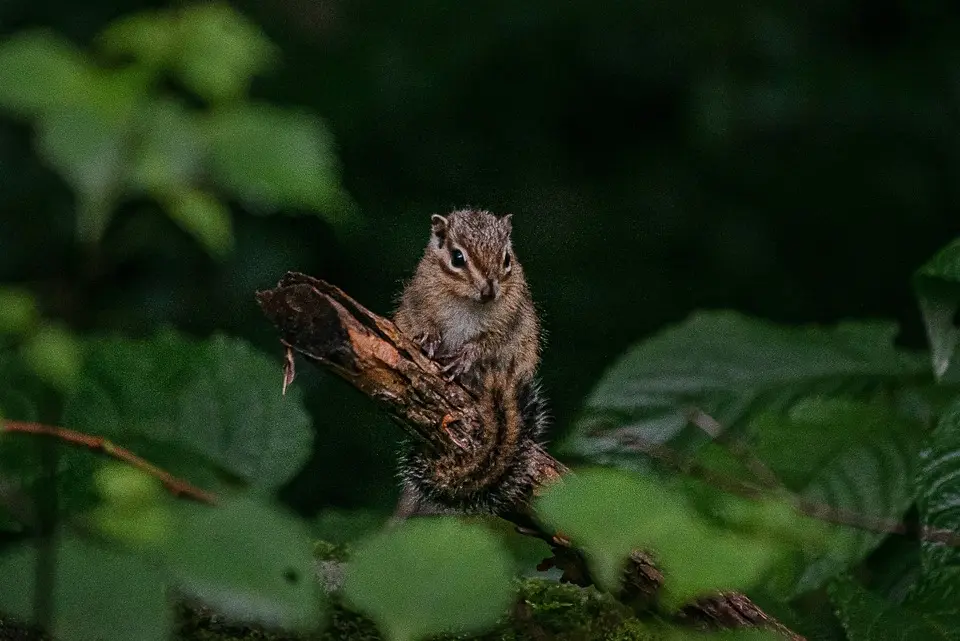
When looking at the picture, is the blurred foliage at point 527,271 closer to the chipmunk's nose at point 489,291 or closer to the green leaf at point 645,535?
the green leaf at point 645,535

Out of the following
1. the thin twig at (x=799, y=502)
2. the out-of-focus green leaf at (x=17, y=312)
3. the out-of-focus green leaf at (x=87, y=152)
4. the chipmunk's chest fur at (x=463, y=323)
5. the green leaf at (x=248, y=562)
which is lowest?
the chipmunk's chest fur at (x=463, y=323)

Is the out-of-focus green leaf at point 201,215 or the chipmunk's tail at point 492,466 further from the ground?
the out-of-focus green leaf at point 201,215

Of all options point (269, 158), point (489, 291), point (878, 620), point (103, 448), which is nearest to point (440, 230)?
point (489, 291)

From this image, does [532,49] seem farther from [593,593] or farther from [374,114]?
[593,593]

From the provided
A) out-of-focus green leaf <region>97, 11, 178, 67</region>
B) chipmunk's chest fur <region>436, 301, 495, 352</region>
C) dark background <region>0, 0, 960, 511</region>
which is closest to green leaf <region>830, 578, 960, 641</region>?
chipmunk's chest fur <region>436, 301, 495, 352</region>

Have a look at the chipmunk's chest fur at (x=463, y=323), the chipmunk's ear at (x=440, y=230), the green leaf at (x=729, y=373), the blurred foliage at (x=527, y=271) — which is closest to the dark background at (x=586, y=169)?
the blurred foliage at (x=527, y=271)

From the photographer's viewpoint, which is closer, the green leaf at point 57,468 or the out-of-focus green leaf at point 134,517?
the out-of-focus green leaf at point 134,517
